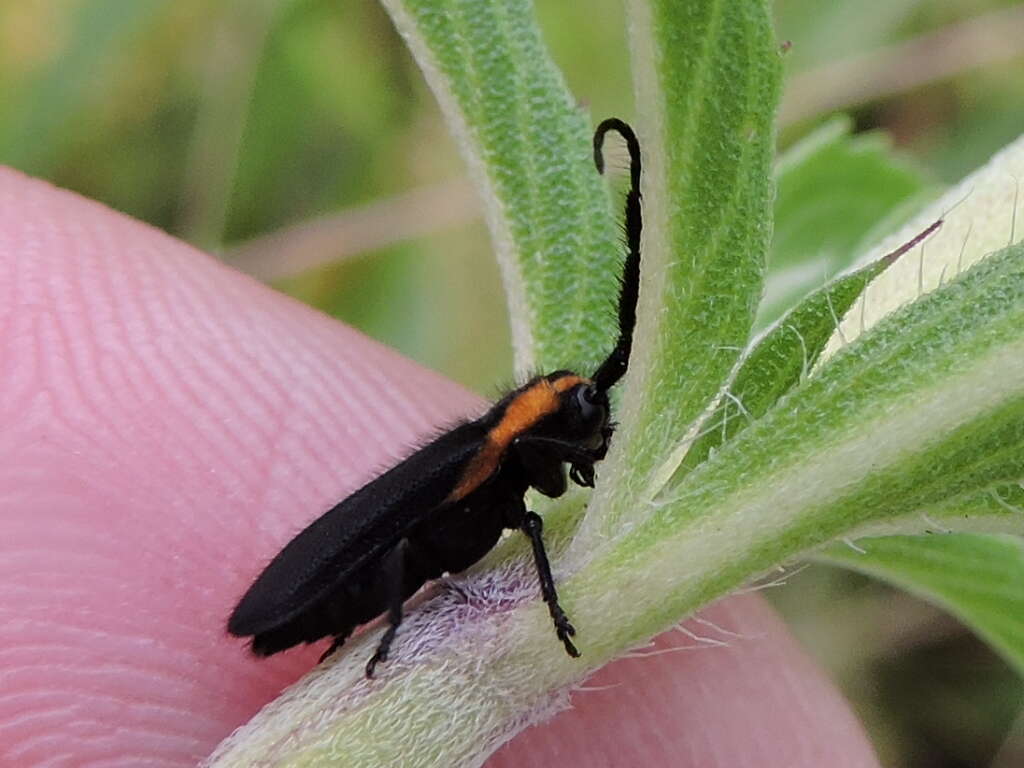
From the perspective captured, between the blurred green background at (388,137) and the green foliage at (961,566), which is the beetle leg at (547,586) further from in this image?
the blurred green background at (388,137)

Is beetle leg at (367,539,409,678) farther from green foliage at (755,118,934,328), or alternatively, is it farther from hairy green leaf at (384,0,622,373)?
green foliage at (755,118,934,328)

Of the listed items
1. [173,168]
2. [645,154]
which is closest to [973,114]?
[173,168]

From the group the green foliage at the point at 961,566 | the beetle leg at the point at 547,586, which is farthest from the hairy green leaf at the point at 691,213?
the green foliage at the point at 961,566

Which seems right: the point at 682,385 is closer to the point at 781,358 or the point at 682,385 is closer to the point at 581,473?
the point at 781,358

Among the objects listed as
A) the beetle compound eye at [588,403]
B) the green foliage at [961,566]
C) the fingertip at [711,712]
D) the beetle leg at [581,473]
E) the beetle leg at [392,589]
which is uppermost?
the beetle compound eye at [588,403]

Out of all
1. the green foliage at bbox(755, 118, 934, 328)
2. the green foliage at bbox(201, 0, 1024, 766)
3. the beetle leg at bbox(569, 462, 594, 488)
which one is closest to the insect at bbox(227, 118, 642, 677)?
the beetle leg at bbox(569, 462, 594, 488)
